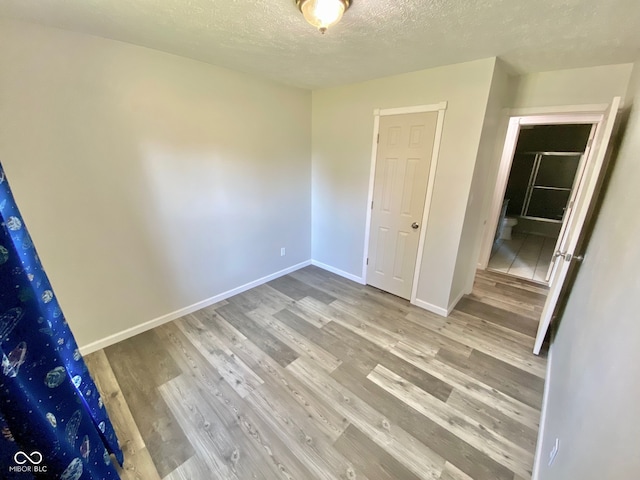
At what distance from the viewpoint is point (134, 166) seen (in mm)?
2084

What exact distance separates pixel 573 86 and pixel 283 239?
3.24 metres

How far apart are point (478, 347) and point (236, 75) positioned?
3.41m

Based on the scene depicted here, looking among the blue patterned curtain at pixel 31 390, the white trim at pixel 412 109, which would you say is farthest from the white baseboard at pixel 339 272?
the blue patterned curtain at pixel 31 390

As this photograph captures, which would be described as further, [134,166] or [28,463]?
[134,166]

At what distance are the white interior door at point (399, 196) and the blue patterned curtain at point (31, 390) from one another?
272 centimetres

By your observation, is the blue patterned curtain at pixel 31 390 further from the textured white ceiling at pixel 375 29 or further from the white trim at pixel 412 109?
the white trim at pixel 412 109

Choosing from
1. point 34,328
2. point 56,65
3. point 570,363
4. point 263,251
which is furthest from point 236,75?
point 570,363

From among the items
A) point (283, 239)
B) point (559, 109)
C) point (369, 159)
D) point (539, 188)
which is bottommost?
point (283, 239)

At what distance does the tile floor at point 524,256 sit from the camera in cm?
376

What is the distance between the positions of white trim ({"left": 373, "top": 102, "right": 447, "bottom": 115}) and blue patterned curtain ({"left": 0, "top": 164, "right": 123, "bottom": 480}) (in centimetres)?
277

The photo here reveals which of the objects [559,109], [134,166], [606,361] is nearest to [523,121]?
[559,109]

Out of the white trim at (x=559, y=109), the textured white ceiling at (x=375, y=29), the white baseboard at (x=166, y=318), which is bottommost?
the white baseboard at (x=166, y=318)

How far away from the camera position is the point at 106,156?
1.95 meters

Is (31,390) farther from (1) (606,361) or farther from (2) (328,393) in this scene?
(1) (606,361)
